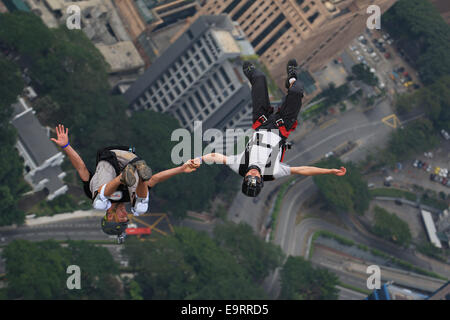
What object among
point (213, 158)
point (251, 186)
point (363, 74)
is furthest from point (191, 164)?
point (363, 74)

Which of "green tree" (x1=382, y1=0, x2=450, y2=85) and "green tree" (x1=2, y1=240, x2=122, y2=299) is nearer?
"green tree" (x1=2, y1=240, x2=122, y2=299)

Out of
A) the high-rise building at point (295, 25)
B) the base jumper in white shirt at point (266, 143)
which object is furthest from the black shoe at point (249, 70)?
the high-rise building at point (295, 25)

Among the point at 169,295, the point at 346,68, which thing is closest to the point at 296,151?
the point at 346,68

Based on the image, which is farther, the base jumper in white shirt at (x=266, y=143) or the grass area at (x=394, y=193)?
the grass area at (x=394, y=193)

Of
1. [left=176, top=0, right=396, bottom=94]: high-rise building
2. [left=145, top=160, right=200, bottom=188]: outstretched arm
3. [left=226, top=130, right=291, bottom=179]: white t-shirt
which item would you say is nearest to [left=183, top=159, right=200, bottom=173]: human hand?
[left=145, top=160, right=200, bottom=188]: outstretched arm

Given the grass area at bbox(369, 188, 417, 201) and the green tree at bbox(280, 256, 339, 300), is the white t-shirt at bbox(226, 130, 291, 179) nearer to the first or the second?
the green tree at bbox(280, 256, 339, 300)

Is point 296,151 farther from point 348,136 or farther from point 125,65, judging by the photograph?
point 125,65

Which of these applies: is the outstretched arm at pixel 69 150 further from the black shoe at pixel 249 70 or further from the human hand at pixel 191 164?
the black shoe at pixel 249 70
